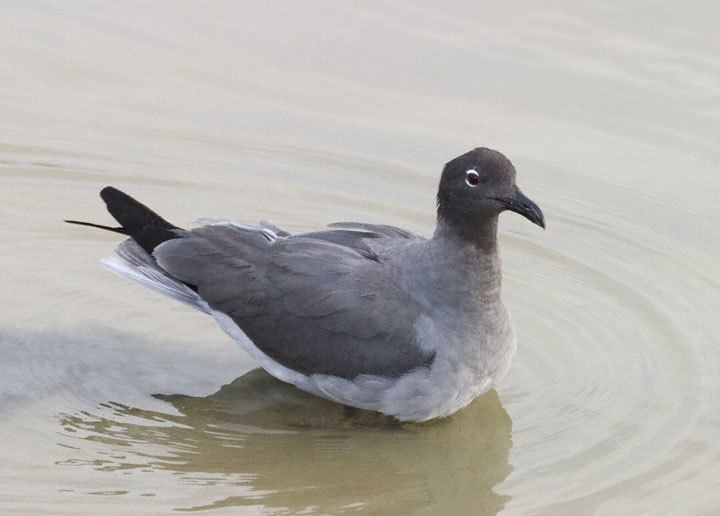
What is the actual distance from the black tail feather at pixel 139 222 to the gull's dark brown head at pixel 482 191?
6.83 ft

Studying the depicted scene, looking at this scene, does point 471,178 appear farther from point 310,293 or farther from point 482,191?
point 310,293

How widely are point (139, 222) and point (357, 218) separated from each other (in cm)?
217

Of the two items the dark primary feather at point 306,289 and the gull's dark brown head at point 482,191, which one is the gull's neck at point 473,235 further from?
the dark primary feather at point 306,289

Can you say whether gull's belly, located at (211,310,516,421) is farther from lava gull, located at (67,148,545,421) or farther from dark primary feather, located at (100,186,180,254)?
dark primary feather, located at (100,186,180,254)

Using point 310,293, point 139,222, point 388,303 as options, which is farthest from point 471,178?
point 139,222

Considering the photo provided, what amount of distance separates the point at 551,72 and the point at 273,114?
261 cm

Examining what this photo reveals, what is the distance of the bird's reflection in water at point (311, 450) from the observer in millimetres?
8406

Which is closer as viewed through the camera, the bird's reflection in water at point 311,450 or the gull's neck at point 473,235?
the bird's reflection in water at point 311,450

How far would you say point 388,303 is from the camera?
29.6 ft

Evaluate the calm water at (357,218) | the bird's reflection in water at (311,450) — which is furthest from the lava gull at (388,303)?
the calm water at (357,218)

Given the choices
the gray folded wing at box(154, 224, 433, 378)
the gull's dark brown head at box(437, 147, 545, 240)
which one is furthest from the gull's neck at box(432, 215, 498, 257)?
the gray folded wing at box(154, 224, 433, 378)

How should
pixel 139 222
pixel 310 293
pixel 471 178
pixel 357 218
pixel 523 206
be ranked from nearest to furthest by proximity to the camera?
pixel 523 206 → pixel 471 178 → pixel 310 293 → pixel 139 222 → pixel 357 218

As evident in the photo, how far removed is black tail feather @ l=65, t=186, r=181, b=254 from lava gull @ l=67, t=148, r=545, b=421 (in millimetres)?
449

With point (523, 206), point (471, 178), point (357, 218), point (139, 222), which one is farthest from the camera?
point (357, 218)
